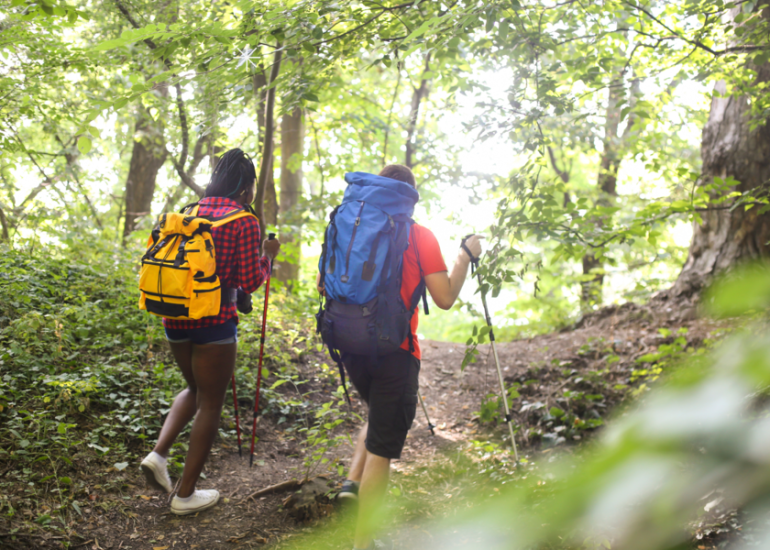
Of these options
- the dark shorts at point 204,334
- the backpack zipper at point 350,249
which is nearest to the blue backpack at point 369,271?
the backpack zipper at point 350,249

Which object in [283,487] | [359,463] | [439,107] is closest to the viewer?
[359,463]

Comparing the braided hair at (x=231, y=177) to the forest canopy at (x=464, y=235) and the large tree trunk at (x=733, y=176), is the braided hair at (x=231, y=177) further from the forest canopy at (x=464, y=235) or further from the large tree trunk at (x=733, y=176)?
the large tree trunk at (x=733, y=176)

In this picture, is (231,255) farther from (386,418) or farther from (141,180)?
(141,180)

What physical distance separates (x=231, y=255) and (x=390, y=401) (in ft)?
4.15

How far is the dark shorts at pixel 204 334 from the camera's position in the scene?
2863mm

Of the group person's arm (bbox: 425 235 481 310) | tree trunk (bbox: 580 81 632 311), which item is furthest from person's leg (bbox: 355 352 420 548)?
tree trunk (bbox: 580 81 632 311)

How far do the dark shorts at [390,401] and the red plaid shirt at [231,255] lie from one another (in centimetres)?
87

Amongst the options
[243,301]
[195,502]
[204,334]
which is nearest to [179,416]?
[195,502]

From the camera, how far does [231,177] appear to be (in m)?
3.04

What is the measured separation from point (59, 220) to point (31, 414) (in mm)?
4223

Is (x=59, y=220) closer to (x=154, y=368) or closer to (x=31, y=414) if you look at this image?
(x=154, y=368)

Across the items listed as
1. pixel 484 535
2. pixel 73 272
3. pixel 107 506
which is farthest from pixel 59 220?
pixel 484 535

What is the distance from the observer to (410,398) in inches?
105

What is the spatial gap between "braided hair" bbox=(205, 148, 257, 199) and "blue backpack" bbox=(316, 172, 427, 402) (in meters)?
0.74
